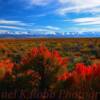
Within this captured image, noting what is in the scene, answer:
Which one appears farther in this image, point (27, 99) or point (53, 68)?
point (53, 68)

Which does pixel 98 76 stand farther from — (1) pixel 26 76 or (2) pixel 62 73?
(1) pixel 26 76

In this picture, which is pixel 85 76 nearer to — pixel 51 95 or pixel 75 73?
pixel 75 73

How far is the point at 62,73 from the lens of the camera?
22.0m

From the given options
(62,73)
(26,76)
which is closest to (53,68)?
(62,73)

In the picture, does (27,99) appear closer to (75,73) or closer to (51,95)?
(51,95)

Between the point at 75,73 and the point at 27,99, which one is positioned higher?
the point at 75,73

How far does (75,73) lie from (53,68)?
66.6 inches

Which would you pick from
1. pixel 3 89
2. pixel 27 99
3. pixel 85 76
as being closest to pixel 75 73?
pixel 85 76

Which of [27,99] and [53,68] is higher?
[53,68]

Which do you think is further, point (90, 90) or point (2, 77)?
point (2, 77)

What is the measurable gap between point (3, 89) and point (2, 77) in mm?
1276

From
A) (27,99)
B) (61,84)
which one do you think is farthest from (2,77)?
(61,84)

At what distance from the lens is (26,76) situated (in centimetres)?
2109

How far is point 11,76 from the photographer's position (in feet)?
71.0
